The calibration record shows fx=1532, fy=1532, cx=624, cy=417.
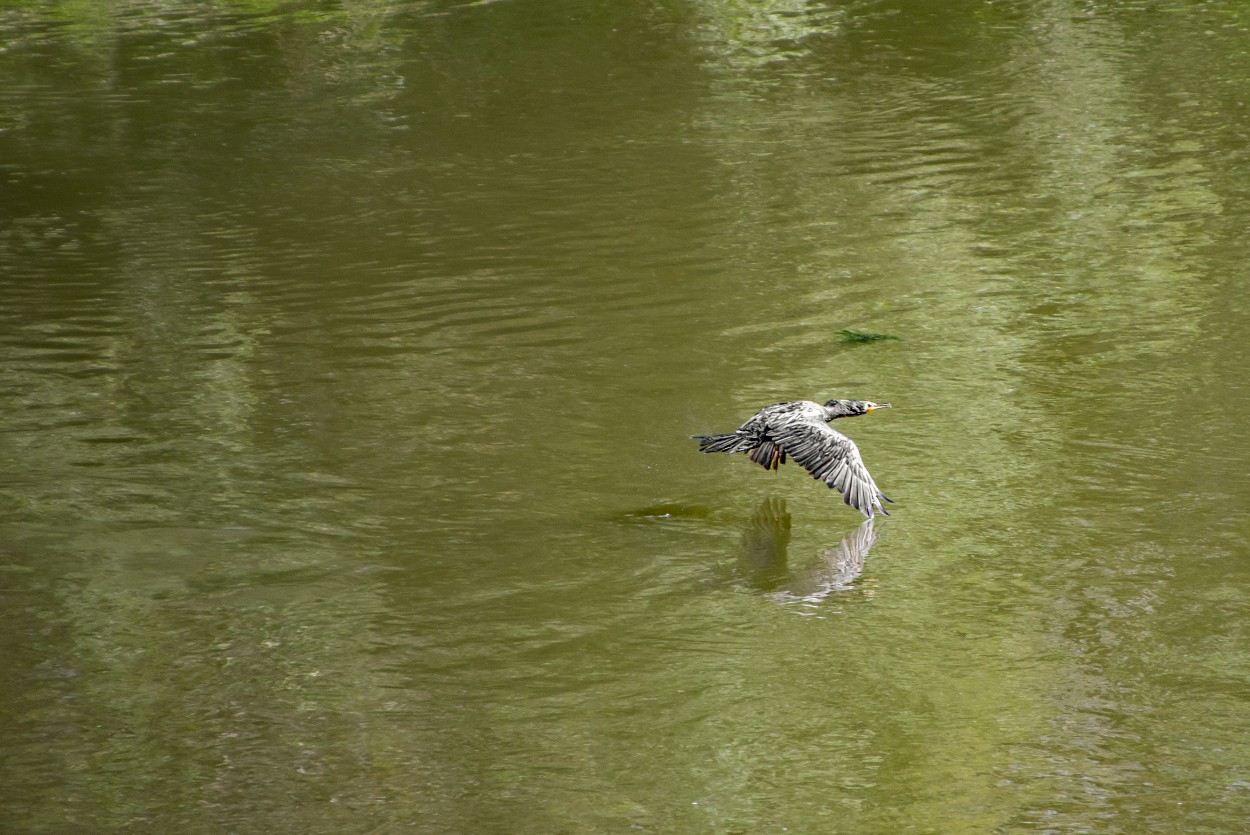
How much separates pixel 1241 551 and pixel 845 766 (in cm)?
215

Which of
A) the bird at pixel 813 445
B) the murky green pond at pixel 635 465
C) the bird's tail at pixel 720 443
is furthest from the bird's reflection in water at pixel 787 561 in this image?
the bird's tail at pixel 720 443

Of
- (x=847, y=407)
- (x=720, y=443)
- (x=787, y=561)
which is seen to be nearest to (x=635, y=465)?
(x=720, y=443)

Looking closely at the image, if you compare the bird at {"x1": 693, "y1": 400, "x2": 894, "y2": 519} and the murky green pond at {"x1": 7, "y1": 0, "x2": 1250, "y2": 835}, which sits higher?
the bird at {"x1": 693, "y1": 400, "x2": 894, "y2": 519}

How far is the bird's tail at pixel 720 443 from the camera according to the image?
652cm

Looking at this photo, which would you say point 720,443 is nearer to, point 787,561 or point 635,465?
point 635,465

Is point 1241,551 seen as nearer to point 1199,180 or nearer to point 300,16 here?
point 1199,180

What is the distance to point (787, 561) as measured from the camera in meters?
6.11

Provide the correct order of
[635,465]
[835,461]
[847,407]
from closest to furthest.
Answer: [835,461] < [847,407] < [635,465]

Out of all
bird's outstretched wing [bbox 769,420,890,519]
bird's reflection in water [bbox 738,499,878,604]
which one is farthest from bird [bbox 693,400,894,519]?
bird's reflection in water [bbox 738,499,878,604]

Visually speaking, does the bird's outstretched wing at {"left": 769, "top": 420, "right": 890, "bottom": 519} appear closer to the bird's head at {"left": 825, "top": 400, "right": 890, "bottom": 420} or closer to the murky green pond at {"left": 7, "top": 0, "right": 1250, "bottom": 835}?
the murky green pond at {"left": 7, "top": 0, "right": 1250, "bottom": 835}

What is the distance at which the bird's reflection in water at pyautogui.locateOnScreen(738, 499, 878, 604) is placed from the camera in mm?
5863

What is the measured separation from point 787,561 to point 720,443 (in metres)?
0.71

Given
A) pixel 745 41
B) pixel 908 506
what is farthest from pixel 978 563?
pixel 745 41

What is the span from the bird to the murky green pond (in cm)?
26
